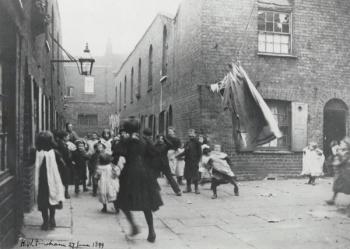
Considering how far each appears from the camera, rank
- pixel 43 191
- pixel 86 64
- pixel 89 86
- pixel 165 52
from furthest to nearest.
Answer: pixel 89 86
pixel 165 52
pixel 86 64
pixel 43 191

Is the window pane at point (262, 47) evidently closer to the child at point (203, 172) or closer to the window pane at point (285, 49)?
the window pane at point (285, 49)

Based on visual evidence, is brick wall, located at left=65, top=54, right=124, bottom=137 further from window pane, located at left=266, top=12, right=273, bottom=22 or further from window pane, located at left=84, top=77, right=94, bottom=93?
window pane, located at left=266, top=12, right=273, bottom=22

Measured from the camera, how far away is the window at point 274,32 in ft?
51.2

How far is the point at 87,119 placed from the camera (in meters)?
44.8

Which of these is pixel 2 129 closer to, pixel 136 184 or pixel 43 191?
pixel 43 191

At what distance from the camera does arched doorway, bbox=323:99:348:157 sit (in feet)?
53.2

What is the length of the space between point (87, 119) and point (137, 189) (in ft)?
128

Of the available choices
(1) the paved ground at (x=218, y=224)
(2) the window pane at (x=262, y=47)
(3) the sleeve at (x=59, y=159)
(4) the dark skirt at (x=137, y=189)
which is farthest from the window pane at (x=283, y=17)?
(4) the dark skirt at (x=137, y=189)

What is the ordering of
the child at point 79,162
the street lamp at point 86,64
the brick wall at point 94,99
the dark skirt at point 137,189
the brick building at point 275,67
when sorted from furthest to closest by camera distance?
the brick wall at point 94,99, the brick building at point 275,67, the street lamp at point 86,64, the child at point 79,162, the dark skirt at point 137,189

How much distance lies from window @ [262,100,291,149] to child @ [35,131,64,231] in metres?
9.97

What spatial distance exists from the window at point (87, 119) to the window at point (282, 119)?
3079cm

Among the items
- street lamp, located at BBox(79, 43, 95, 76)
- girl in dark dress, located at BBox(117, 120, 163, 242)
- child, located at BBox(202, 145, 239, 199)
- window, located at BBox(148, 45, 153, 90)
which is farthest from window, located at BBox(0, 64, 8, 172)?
window, located at BBox(148, 45, 153, 90)
